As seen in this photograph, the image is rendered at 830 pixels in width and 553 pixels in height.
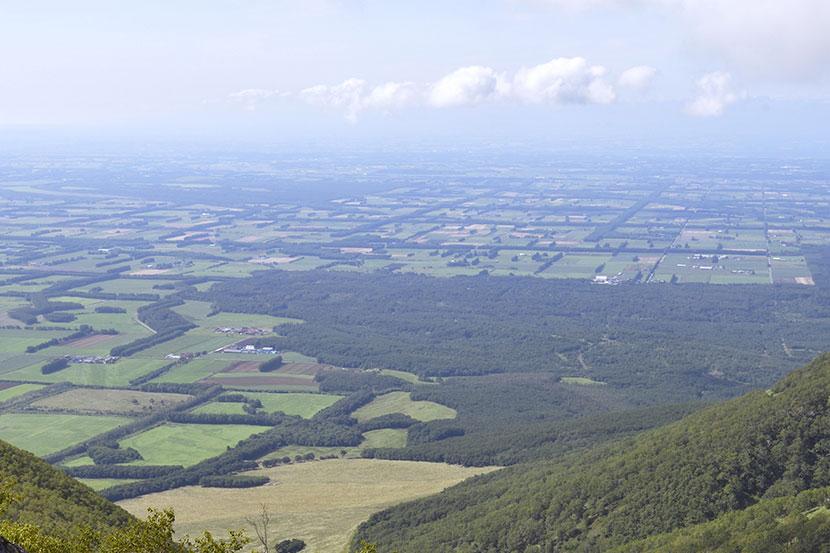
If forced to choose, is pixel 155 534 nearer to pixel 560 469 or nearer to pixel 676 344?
pixel 560 469

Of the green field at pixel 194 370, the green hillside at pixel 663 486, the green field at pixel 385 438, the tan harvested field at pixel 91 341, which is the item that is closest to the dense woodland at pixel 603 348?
the green field at pixel 194 370

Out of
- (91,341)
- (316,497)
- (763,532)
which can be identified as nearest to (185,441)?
(316,497)

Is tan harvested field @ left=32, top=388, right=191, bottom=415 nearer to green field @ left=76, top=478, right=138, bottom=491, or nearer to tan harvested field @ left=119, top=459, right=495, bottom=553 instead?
green field @ left=76, top=478, right=138, bottom=491

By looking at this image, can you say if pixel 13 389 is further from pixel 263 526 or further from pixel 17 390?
pixel 263 526

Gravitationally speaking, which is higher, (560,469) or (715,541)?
(715,541)

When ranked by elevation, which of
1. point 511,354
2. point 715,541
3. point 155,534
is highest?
point 155,534

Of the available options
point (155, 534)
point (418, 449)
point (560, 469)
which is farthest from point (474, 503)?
point (155, 534)

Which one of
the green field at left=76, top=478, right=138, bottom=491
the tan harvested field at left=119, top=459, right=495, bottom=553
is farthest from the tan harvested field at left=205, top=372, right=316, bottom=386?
the green field at left=76, top=478, right=138, bottom=491

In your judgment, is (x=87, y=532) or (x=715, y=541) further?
(x=715, y=541)
